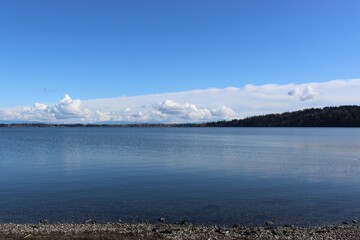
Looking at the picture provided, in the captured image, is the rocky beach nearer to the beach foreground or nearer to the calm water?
the beach foreground

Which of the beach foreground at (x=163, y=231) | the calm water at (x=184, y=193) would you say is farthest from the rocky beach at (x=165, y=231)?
the calm water at (x=184, y=193)

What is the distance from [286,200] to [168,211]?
8.13 m

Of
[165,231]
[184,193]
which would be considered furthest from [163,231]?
[184,193]

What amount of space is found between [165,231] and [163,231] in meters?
0.09

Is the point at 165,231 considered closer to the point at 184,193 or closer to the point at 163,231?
the point at 163,231

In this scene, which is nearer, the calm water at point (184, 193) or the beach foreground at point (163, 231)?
the beach foreground at point (163, 231)

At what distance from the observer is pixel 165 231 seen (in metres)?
17.3

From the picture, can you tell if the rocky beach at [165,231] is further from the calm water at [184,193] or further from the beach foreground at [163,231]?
the calm water at [184,193]

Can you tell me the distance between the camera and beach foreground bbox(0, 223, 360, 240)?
53.1 ft

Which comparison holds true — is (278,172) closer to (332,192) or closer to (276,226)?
(332,192)

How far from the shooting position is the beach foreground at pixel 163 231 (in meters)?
16.2

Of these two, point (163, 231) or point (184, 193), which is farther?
point (184, 193)

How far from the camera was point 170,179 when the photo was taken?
111 ft

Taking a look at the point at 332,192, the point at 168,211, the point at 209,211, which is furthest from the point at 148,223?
the point at 332,192
